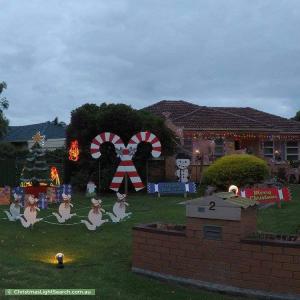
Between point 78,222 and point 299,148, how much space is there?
Result: 860 inches

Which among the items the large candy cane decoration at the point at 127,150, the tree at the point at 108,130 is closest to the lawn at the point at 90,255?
the large candy cane decoration at the point at 127,150

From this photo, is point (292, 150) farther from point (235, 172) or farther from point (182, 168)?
point (235, 172)

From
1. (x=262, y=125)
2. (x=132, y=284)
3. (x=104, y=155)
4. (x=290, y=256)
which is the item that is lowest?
(x=132, y=284)

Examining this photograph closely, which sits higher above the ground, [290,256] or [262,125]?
[262,125]

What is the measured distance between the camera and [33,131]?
51625 millimetres

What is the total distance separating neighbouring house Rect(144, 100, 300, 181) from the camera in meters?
29.0

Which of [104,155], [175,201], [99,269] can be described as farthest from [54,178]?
[99,269]

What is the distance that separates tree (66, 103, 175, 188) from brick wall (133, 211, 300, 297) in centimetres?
1565

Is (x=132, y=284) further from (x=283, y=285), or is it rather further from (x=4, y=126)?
(x=4, y=126)

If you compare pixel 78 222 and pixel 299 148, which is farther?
pixel 299 148

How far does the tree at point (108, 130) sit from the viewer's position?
951 inches

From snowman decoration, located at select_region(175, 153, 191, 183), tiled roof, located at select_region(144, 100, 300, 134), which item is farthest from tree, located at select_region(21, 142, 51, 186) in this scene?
tiled roof, located at select_region(144, 100, 300, 134)

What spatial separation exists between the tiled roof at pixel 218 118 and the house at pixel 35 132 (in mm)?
15013

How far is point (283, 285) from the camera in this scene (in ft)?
21.2
